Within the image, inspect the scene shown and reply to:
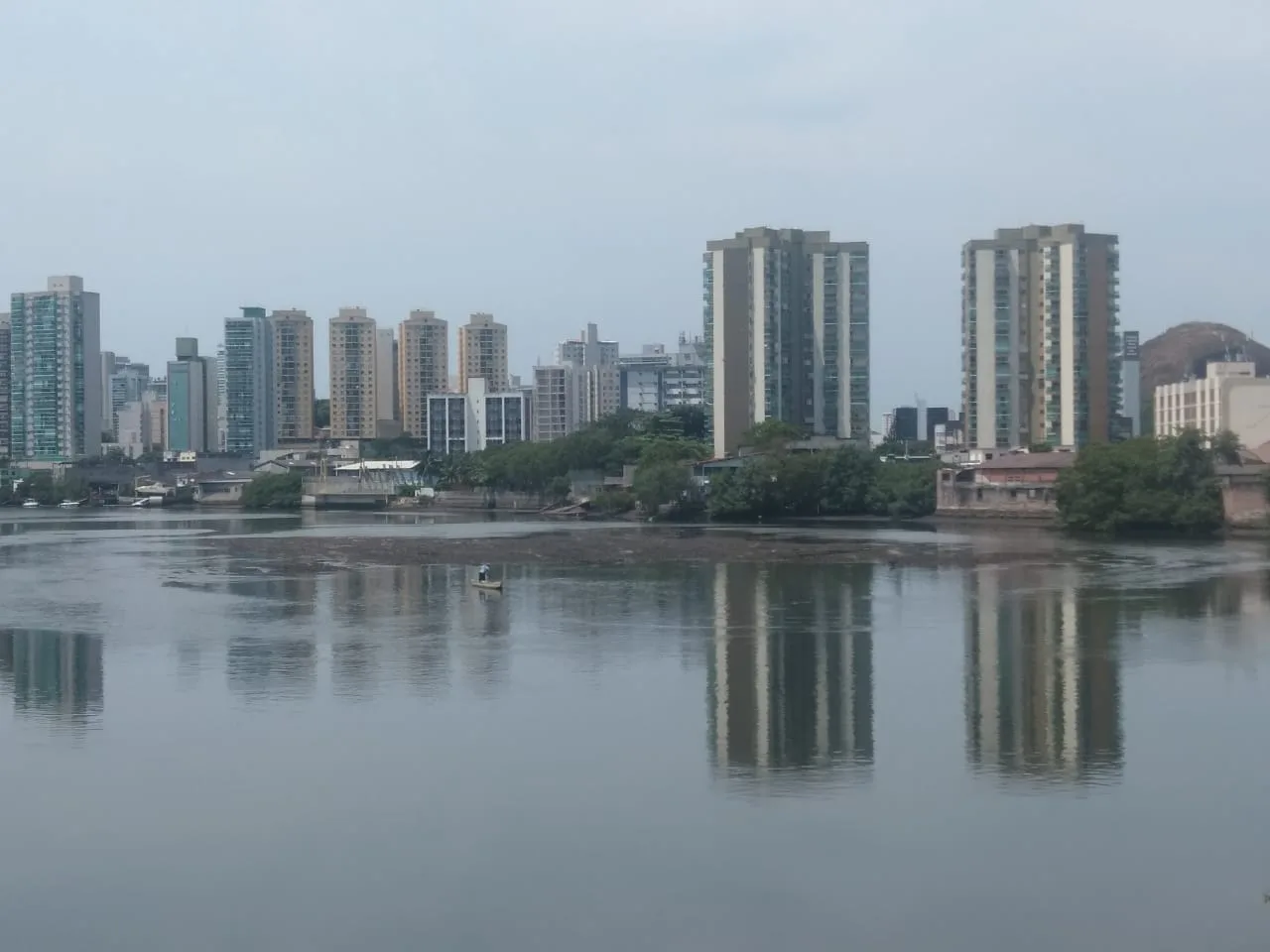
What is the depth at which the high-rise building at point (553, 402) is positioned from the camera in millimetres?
45500

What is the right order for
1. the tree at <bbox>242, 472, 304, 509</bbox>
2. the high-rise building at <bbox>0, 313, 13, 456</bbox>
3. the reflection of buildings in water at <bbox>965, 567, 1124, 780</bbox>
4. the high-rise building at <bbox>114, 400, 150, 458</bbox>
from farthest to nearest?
the high-rise building at <bbox>114, 400, 150, 458</bbox>, the high-rise building at <bbox>0, 313, 13, 456</bbox>, the tree at <bbox>242, 472, 304, 509</bbox>, the reflection of buildings in water at <bbox>965, 567, 1124, 780</bbox>

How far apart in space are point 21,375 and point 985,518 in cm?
3317

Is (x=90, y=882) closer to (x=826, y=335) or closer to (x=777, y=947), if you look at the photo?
(x=777, y=947)

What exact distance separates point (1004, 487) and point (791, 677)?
54.0 feet

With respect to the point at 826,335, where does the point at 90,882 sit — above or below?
below

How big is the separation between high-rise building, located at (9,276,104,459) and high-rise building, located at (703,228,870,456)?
2263cm

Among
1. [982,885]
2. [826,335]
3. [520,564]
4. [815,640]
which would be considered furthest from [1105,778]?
[826,335]

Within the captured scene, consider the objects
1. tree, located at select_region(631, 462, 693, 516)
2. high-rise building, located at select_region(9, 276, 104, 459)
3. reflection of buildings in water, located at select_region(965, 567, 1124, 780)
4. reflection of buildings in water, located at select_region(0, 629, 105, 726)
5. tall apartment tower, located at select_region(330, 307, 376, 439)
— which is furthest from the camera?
tall apartment tower, located at select_region(330, 307, 376, 439)

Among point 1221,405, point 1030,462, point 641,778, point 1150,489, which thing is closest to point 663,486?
point 1030,462

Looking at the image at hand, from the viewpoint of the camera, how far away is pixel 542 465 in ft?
107

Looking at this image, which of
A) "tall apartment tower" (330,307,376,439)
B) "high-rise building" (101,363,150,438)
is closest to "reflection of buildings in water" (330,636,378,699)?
"tall apartment tower" (330,307,376,439)

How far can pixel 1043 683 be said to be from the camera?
8.21 meters

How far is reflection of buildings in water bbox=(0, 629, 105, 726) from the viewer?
787 centimetres

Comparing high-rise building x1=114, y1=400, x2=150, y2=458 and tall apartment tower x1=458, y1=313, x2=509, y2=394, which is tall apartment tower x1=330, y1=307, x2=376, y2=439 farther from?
high-rise building x1=114, y1=400, x2=150, y2=458
